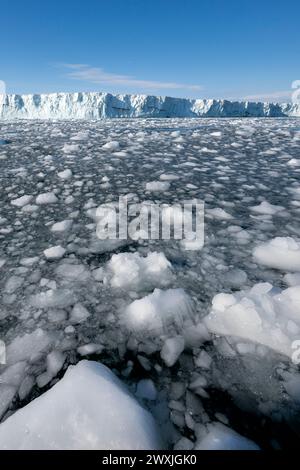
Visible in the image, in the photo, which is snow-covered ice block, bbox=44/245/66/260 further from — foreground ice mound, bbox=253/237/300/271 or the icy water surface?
foreground ice mound, bbox=253/237/300/271

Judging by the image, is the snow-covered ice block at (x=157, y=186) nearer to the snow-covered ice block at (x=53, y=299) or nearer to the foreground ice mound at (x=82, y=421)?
the snow-covered ice block at (x=53, y=299)

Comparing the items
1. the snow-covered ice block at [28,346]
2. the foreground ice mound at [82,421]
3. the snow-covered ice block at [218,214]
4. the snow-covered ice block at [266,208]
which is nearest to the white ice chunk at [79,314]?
the snow-covered ice block at [28,346]

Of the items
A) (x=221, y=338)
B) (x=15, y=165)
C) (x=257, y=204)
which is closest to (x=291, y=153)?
(x=257, y=204)

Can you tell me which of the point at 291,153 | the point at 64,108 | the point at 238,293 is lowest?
the point at 238,293

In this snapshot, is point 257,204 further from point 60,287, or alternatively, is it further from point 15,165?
point 15,165

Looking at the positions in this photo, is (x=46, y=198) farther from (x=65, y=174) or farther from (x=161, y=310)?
(x=161, y=310)

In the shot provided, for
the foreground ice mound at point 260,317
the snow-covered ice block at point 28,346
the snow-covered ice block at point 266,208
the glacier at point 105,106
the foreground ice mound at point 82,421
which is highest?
the glacier at point 105,106
